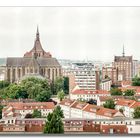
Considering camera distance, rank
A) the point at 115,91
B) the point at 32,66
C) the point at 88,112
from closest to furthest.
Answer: the point at 88,112
the point at 115,91
the point at 32,66

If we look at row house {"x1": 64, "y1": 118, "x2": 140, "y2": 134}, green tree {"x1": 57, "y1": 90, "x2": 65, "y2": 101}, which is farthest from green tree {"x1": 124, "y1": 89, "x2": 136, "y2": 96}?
green tree {"x1": 57, "y1": 90, "x2": 65, "y2": 101}

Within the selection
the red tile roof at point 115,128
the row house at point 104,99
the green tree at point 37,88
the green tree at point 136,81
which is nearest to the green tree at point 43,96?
the green tree at point 37,88

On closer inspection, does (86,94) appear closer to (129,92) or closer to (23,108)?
(129,92)

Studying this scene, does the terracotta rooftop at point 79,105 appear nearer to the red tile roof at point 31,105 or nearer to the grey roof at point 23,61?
the red tile roof at point 31,105

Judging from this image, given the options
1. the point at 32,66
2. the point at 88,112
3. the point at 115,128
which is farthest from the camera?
the point at 32,66

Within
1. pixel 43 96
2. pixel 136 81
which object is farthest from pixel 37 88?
pixel 136 81

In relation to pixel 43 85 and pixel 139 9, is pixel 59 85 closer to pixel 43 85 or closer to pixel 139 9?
pixel 43 85

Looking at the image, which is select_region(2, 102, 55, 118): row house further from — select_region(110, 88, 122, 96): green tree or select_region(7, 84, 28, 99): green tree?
select_region(110, 88, 122, 96): green tree
